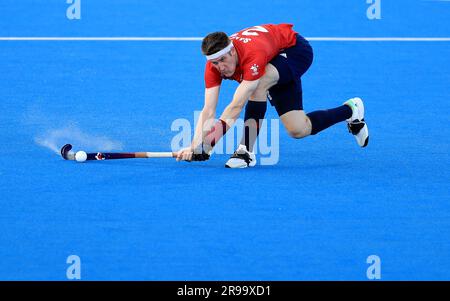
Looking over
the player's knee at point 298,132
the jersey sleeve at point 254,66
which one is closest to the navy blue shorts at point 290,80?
the player's knee at point 298,132

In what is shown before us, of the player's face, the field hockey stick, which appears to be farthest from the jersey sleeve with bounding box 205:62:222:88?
the field hockey stick

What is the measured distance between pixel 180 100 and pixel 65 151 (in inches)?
88.8

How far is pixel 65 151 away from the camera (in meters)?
8.15

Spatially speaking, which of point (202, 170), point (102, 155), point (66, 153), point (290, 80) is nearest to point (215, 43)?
point (290, 80)

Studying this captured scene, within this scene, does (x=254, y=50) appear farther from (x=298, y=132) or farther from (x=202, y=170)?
(x=202, y=170)

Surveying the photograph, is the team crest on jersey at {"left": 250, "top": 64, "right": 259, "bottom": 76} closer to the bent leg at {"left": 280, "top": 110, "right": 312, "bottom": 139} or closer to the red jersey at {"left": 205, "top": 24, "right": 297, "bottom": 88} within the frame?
the red jersey at {"left": 205, "top": 24, "right": 297, "bottom": 88}

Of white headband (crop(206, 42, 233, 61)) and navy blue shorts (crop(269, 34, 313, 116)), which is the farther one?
navy blue shorts (crop(269, 34, 313, 116))

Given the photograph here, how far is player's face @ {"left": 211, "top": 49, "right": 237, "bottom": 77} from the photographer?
7469 millimetres

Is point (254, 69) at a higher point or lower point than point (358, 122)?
lower

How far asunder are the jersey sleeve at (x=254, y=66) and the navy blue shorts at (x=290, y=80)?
1.12ft

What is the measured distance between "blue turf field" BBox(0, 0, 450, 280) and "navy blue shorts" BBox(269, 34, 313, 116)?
47 centimetres

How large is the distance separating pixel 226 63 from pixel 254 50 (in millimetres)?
226

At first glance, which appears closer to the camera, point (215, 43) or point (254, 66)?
point (215, 43)

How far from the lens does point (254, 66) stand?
7.47 meters
